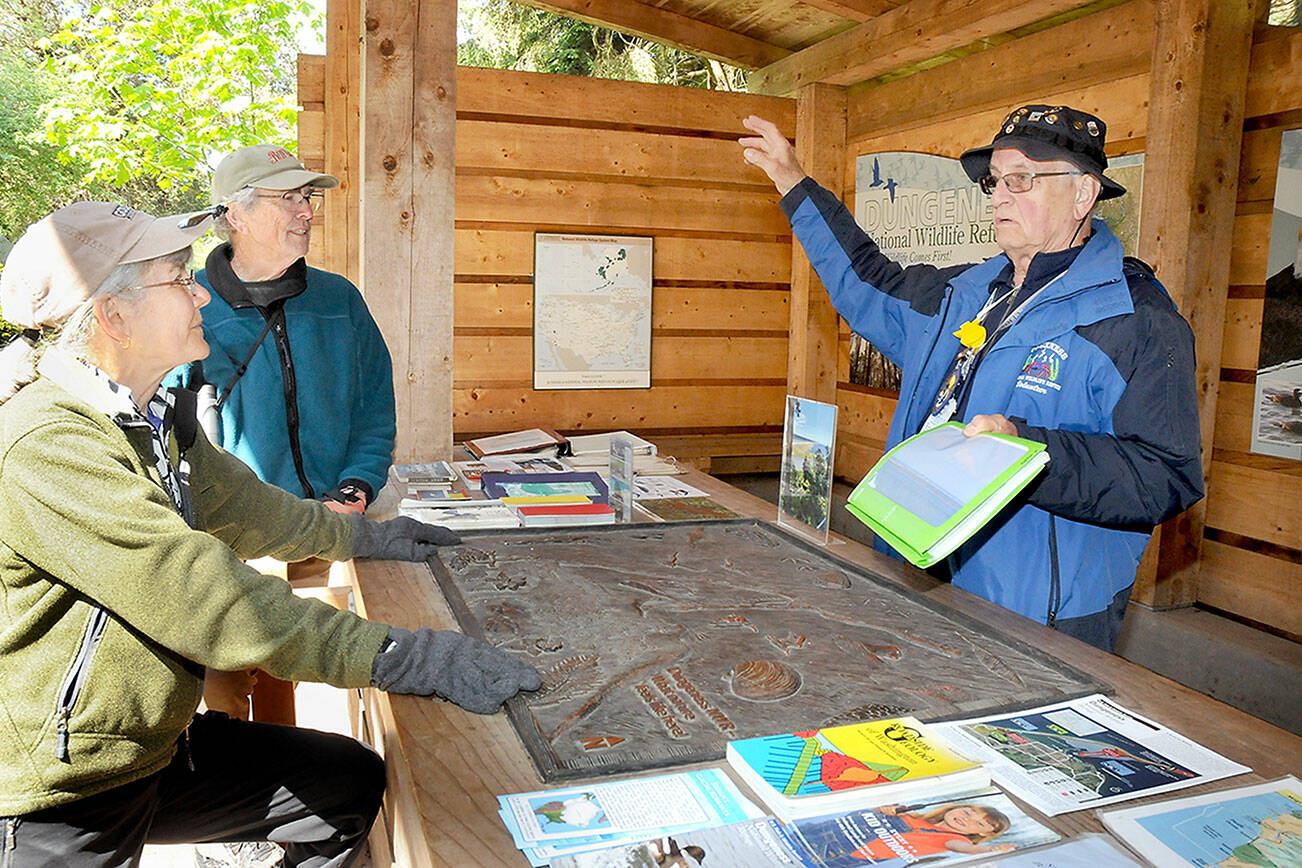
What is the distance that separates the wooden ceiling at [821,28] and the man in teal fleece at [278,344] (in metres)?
2.90

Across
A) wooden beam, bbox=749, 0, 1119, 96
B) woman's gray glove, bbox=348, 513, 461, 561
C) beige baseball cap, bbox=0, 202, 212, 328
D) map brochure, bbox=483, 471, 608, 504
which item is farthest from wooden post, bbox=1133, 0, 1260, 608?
beige baseball cap, bbox=0, 202, 212, 328

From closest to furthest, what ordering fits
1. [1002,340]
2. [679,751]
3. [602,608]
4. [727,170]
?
[679,751] → [602,608] → [1002,340] → [727,170]

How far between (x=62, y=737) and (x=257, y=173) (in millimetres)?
1776

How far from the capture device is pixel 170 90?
13.5m

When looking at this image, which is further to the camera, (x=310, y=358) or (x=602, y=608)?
(x=310, y=358)

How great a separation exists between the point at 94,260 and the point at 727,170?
4.36 m

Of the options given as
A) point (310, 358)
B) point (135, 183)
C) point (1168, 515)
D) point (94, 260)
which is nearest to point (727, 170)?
point (310, 358)

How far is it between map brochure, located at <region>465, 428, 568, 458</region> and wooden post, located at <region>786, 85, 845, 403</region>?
1.98 metres

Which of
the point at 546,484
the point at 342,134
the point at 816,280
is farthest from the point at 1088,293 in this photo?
the point at 342,134

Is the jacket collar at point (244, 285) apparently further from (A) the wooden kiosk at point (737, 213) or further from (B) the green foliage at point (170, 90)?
(B) the green foliage at point (170, 90)

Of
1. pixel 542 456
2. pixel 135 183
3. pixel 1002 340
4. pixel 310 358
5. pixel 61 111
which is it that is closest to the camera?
pixel 1002 340

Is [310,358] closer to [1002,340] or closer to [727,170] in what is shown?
[1002,340]

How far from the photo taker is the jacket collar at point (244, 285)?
282 cm

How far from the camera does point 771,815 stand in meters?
1.18
